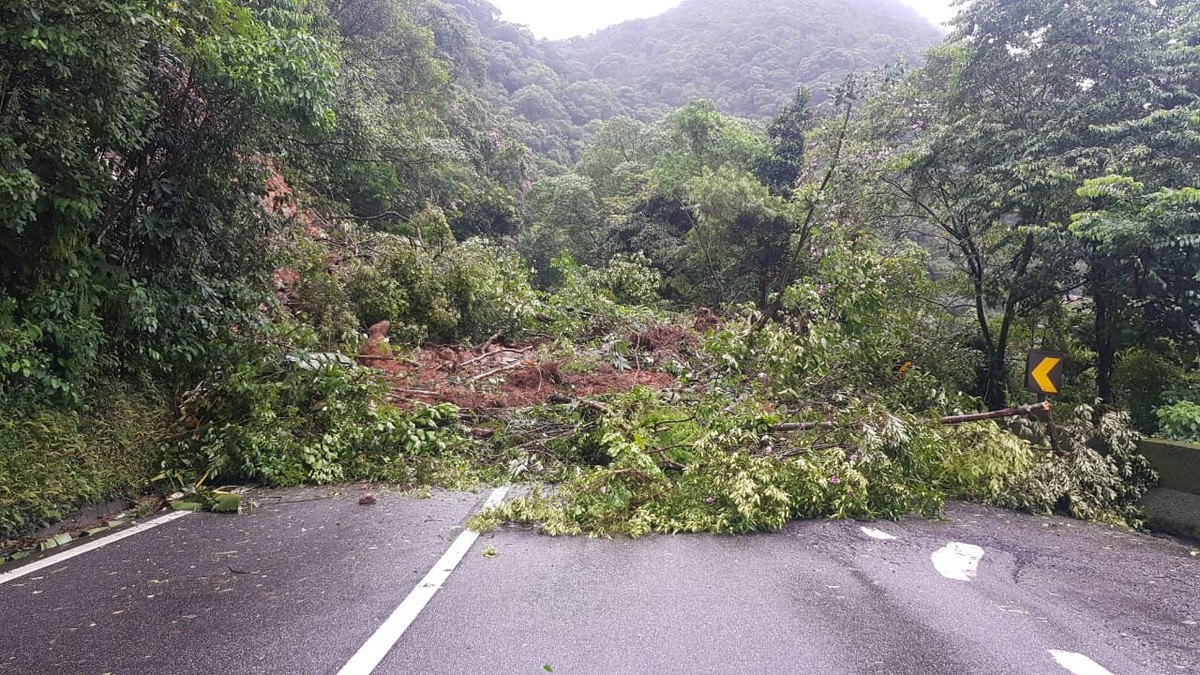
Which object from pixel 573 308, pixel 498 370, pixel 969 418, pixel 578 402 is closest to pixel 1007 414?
pixel 969 418

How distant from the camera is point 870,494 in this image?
5555mm

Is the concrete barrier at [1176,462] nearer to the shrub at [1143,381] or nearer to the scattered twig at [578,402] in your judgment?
the shrub at [1143,381]

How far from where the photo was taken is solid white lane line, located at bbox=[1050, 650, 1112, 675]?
9.29ft

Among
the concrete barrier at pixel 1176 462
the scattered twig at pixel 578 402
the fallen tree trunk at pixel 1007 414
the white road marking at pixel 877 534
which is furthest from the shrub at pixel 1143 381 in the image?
the scattered twig at pixel 578 402

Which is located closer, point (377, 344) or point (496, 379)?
point (496, 379)

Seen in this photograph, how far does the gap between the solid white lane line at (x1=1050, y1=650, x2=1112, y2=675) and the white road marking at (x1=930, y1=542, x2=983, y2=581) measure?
1.01 m

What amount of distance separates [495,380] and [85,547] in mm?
5253

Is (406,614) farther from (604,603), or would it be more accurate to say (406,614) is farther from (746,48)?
(746,48)

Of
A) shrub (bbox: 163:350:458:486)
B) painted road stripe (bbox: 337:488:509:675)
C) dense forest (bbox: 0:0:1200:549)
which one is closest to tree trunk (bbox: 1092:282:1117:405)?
dense forest (bbox: 0:0:1200:549)

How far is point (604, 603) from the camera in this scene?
3.50 m

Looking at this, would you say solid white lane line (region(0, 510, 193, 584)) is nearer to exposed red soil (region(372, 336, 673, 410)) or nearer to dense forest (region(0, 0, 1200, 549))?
dense forest (region(0, 0, 1200, 549))

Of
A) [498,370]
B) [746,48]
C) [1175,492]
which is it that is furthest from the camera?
[746,48]

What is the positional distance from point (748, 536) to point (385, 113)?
49.8 ft

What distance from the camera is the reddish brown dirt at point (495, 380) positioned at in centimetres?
831
